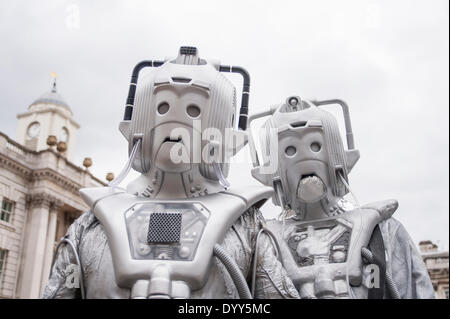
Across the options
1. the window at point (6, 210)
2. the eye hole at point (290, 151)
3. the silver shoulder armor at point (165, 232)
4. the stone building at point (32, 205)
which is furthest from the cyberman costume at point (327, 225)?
the window at point (6, 210)

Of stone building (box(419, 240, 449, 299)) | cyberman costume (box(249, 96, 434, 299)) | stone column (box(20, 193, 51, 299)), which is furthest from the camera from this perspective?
stone building (box(419, 240, 449, 299))

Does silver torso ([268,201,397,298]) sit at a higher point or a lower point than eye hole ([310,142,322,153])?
lower

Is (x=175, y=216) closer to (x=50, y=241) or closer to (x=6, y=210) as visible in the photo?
(x=6, y=210)

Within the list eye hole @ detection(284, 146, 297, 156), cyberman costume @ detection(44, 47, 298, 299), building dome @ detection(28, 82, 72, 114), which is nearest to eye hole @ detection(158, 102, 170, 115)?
cyberman costume @ detection(44, 47, 298, 299)

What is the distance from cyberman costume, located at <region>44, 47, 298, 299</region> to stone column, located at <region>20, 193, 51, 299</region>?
10.9 meters

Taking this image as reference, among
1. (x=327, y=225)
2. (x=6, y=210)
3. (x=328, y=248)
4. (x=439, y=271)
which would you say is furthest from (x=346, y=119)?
(x=439, y=271)

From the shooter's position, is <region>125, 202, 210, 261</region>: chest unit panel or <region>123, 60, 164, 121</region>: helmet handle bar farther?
<region>123, 60, 164, 121</region>: helmet handle bar

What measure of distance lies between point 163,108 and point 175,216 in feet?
2.09

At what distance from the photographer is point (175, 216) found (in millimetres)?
2592

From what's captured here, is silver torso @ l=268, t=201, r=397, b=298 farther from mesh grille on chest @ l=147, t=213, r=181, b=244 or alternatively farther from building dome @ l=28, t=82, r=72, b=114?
building dome @ l=28, t=82, r=72, b=114

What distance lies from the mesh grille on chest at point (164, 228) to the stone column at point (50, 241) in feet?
38.5

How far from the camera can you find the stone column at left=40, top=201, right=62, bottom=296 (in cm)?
1338

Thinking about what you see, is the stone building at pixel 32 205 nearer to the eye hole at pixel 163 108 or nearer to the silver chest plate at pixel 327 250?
the silver chest plate at pixel 327 250
